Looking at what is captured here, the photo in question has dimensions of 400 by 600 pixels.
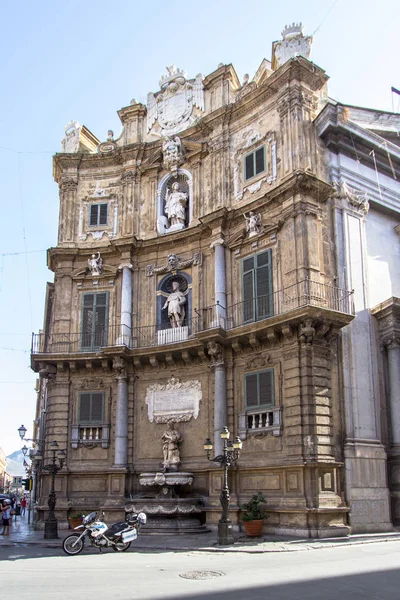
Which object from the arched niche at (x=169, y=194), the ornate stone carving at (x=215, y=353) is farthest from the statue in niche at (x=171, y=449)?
the arched niche at (x=169, y=194)

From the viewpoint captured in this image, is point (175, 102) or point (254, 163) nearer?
point (254, 163)

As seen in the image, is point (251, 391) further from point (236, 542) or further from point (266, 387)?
point (236, 542)

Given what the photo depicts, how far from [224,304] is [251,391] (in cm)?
348

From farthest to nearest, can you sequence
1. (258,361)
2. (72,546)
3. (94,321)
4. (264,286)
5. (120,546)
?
1. (94,321)
2. (264,286)
3. (258,361)
4. (120,546)
5. (72,546)

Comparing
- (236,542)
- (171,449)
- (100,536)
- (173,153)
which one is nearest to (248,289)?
(171,449)

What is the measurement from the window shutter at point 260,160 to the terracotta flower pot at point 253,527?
40.5 ft

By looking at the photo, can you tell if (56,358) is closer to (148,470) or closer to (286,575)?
(148,470)

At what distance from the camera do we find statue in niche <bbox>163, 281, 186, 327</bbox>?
79.5 feet

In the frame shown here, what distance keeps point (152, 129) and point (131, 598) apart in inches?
887

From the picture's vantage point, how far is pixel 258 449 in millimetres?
20469

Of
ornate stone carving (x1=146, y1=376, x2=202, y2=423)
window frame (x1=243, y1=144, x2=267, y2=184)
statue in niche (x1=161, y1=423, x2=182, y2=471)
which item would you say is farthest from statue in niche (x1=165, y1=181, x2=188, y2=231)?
statue in niche (x1=161, y1=423, x2=182, y2=471)

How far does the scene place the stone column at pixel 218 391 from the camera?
21.4 metres

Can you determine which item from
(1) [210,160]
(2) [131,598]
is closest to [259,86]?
(1) [210,160]

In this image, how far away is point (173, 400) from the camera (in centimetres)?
2347
